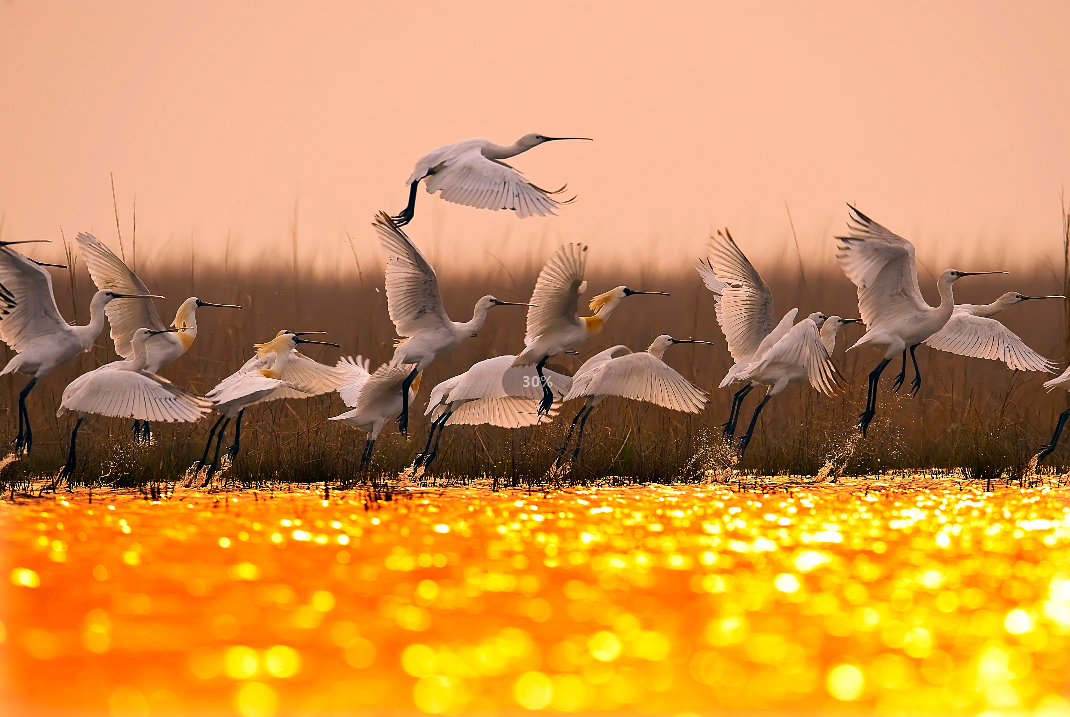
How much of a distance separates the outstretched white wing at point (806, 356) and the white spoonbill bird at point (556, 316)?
1012 millimetres

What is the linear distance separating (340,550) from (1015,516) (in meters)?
4.38

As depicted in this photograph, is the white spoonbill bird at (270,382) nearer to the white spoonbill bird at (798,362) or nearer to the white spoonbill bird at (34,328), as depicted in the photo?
the white spoonbill bird at (34,328)

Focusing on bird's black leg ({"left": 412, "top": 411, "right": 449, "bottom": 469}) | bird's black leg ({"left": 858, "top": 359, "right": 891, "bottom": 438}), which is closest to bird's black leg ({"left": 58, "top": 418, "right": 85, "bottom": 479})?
bird's black leg ({"left": 412, "top": 411, "right": 449, "bottom": 469})

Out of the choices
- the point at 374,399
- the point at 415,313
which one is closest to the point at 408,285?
the point at 415,313

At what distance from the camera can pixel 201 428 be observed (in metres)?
12.3

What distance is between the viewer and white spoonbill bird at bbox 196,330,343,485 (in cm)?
1018

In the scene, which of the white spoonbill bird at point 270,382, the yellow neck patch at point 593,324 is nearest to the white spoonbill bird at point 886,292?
the yellow neck patch at point 593,324

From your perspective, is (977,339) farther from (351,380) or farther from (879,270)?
(351,380)

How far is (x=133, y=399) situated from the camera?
9.45 m

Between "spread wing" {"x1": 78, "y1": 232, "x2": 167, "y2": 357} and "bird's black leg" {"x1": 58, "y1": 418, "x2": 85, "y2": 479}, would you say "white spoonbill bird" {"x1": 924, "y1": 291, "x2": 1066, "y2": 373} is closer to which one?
"spread wing" {"x1": 78, "y1": 232, "x2": 167, "y2": 357}

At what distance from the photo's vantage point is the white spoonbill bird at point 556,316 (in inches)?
381

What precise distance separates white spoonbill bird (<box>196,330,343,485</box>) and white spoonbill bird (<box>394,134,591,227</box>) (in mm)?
1445

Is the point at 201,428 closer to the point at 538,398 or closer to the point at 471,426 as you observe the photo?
the point at 471,426

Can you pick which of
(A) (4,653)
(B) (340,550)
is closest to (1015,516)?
(B) (340,550)
